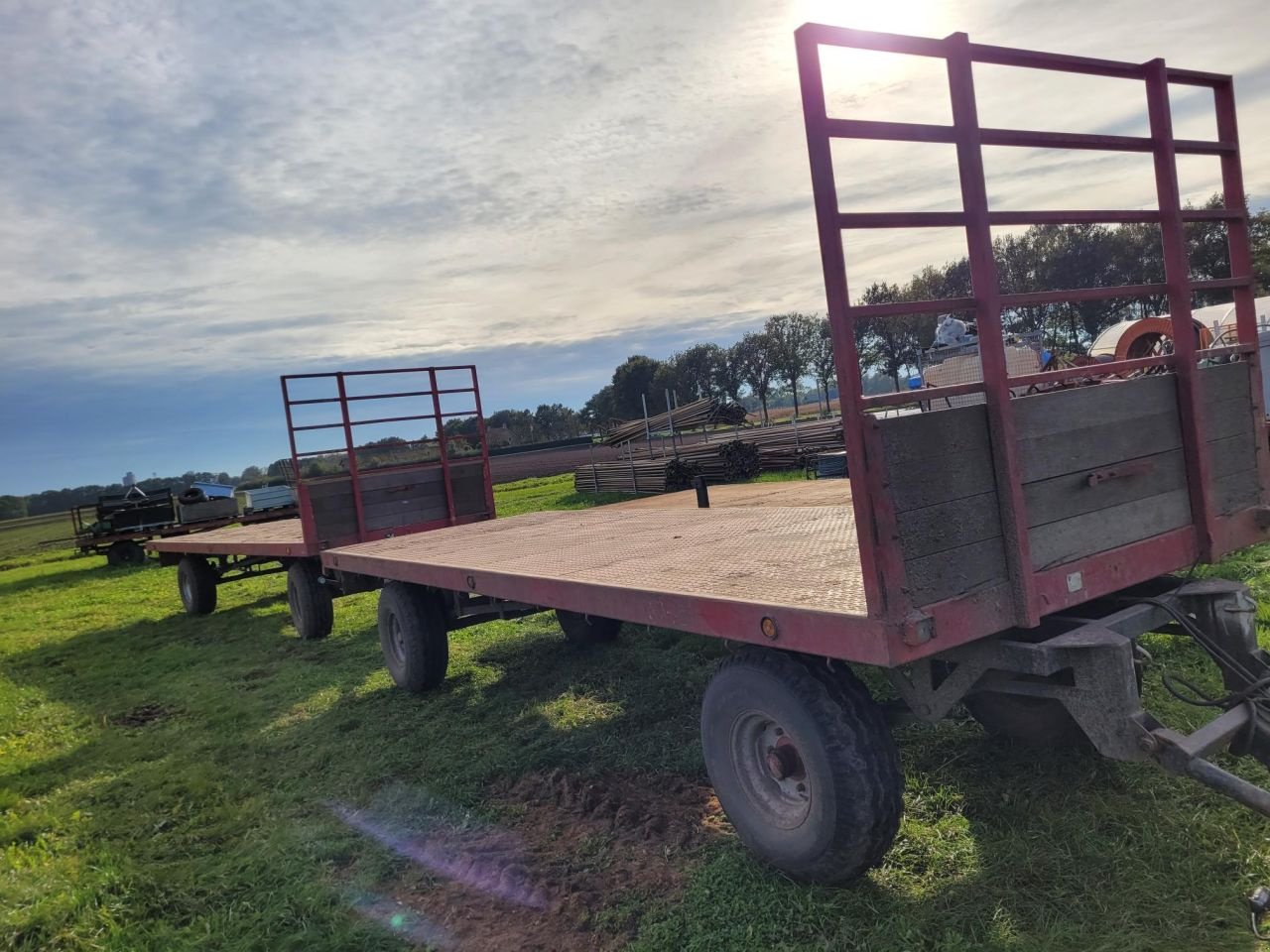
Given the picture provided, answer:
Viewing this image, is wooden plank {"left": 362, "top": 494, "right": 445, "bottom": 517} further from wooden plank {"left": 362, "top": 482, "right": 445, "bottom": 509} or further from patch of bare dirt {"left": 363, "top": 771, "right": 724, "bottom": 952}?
patch of bare dirt {"left": 363, "top": 771, "right": 724, "bottom": 952}

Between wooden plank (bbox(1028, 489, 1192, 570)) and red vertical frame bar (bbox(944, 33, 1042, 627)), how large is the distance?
11 centimetres

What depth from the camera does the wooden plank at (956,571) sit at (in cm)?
243

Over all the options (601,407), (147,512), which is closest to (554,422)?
(601,407)

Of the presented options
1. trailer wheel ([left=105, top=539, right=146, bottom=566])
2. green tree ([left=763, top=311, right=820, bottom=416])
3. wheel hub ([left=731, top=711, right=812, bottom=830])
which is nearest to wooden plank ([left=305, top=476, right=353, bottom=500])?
wheel hub ([left=731, top=711, right=812, bottom=830])

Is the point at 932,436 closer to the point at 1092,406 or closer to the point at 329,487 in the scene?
the point at 1092,406

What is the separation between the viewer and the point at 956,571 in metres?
2.51

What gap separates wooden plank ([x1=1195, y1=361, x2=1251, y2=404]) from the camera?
3178mm

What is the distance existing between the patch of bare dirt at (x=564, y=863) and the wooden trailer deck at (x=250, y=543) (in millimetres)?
4769

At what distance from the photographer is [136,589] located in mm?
15414

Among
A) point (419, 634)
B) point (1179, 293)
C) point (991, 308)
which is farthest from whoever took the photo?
point (419, 634)

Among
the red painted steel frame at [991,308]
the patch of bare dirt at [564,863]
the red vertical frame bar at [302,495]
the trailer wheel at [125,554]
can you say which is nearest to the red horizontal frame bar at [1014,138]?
the red painted steel frame at [991,308]

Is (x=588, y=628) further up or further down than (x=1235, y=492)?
further down

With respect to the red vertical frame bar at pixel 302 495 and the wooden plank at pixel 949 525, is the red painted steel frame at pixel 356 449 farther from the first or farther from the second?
the wooden plank at pixel 949 525

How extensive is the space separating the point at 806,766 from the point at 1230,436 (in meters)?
2.18
